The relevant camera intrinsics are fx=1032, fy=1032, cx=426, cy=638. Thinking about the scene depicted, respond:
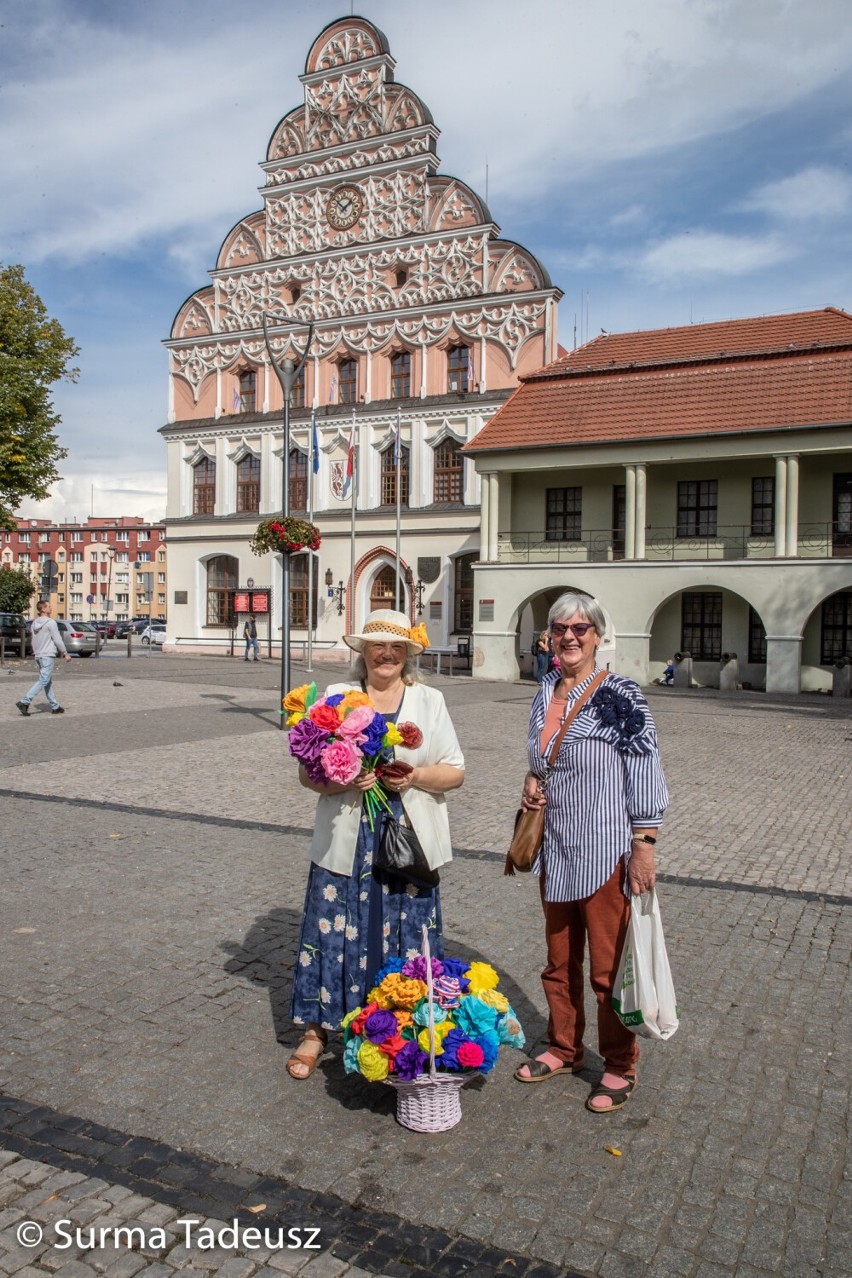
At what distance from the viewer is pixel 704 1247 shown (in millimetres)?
3076

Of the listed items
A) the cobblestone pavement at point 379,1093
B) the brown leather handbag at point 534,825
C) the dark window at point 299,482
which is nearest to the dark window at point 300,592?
the dark window at point 299,482

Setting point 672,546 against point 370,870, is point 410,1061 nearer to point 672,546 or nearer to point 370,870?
point 370,870

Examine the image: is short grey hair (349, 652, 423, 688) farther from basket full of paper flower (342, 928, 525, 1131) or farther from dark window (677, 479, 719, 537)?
dark window (677, 479, 719, 537)

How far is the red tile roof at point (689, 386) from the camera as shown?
27969mm

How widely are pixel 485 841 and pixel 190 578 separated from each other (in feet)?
123

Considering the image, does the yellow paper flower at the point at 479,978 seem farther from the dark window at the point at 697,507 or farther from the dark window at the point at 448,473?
the dark window at the point at 448,473

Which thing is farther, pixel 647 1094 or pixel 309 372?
pixel 309 372

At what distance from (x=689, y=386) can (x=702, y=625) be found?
703 centimetres

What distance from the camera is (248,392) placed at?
43.8 meters

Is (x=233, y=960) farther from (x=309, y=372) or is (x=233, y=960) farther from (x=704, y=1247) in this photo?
(x=309, y=372)

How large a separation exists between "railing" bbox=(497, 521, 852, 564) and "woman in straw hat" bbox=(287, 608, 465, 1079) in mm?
25712

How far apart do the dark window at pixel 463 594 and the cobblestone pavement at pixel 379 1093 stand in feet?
94.0

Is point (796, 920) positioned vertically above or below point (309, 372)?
below

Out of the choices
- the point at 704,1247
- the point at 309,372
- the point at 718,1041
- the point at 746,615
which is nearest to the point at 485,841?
the point at 718,1041
